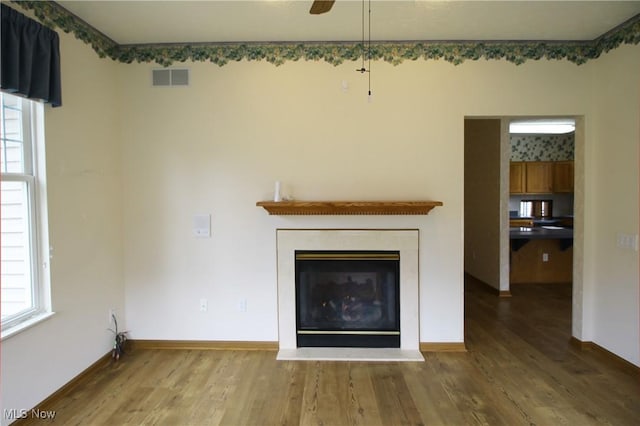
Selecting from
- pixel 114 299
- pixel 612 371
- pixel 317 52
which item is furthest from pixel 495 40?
pixel 114 299

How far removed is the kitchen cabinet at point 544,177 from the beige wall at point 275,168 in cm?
423

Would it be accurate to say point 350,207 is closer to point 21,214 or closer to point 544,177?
point 21,214

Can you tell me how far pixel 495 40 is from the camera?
10.8 ft

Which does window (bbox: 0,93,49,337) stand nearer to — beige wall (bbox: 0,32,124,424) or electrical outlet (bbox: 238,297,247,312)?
beige wall (bbox: 0,32,124,424)

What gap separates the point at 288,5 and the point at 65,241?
2462 millimetres

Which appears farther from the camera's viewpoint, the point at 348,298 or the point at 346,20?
the point at 348,298

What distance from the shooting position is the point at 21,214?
2.47 m

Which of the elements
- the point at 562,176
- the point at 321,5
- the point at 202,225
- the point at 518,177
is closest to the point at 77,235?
the point at 202,225

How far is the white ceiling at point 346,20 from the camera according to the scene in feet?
8.88

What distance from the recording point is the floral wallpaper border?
10.8ft

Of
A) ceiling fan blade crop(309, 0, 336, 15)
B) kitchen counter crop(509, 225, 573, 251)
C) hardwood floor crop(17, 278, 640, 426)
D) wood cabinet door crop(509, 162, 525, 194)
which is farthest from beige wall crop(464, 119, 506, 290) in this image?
ceiling fan blade crop(309, 0, 336, 15)

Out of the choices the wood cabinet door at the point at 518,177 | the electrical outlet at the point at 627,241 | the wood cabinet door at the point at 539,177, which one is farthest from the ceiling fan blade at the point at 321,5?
the wood cabinet door at the point at 539,177

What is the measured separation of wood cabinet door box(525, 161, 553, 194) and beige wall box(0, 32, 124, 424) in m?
7.23

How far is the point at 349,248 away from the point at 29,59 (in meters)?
2.76
